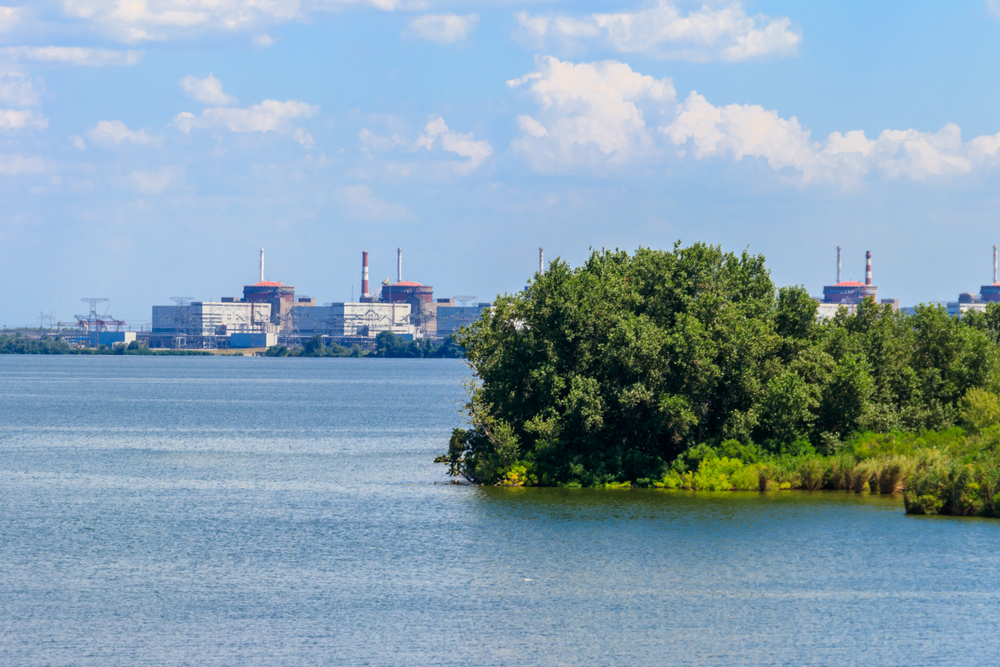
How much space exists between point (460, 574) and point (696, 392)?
19122mm

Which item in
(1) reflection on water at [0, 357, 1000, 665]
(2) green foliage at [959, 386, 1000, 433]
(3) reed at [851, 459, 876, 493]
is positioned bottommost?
(1) reflection on water at [0, 357, 1000, 665]

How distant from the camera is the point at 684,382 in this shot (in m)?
53.6

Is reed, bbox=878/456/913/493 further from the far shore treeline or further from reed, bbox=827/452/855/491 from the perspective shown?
reed, bbox=827/452/855/491

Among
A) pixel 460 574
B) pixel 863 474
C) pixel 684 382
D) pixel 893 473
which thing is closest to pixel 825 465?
pixel 863 474

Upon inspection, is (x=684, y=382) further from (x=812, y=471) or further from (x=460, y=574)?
(x=460, y=574)

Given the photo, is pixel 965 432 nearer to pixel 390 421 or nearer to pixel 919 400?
pixel 919 400

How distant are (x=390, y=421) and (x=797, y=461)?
56857 mm

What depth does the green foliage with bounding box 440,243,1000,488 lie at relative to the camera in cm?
5350

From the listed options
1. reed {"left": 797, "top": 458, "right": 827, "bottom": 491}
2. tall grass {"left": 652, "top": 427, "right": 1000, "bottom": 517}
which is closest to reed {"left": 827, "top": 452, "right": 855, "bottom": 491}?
tall grass {"left": 652, "top": 427, "right": 1000, "bottom": 517}

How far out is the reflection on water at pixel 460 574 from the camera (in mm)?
29531

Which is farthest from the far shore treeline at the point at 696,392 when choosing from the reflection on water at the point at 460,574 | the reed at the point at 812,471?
the reflection on water at the point at 460,574

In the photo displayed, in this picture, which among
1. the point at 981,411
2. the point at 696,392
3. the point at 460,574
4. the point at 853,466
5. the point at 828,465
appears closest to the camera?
the point at 460,574

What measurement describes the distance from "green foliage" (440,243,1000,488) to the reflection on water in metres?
2.12

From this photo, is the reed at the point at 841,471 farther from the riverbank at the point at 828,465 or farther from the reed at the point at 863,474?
the reed at the point at 863,474
